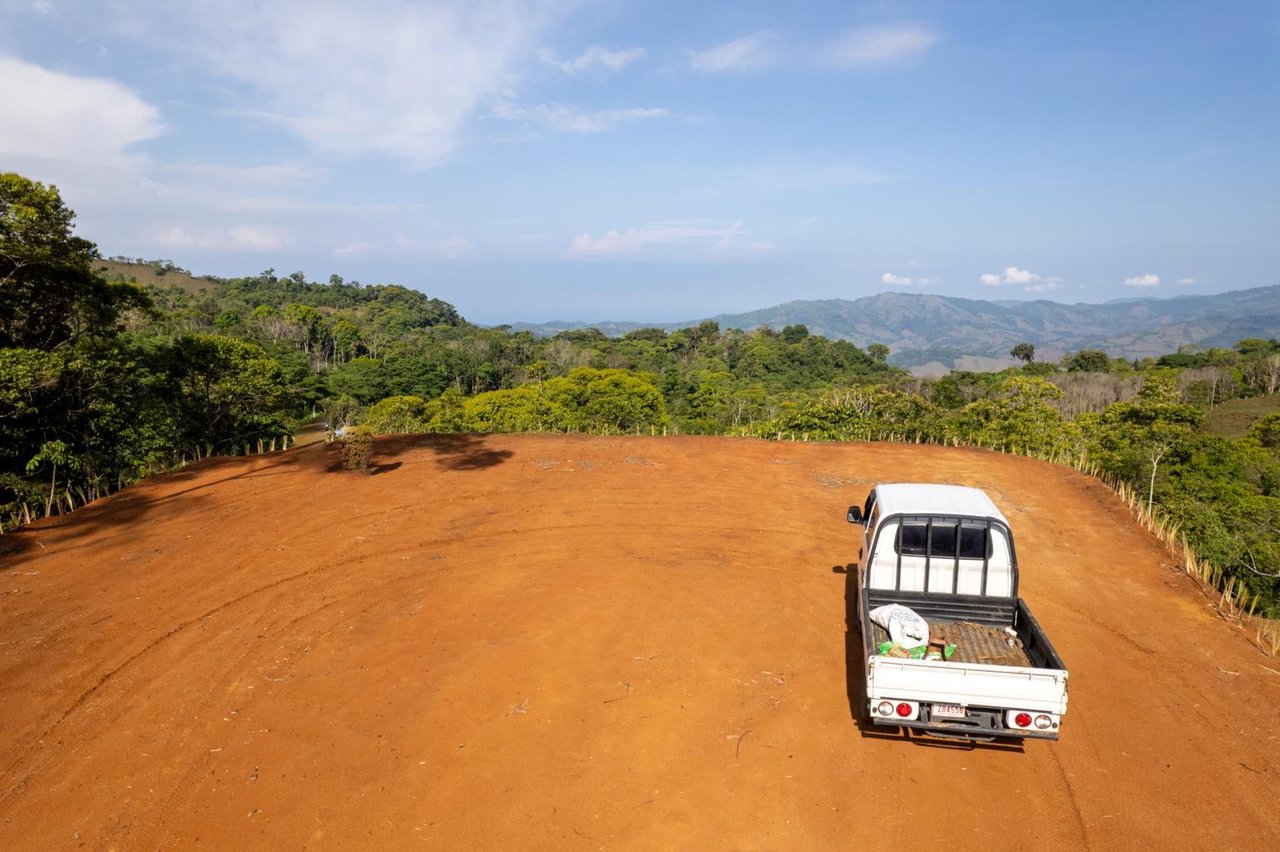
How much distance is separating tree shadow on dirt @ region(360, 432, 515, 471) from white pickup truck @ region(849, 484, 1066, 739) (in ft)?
32.2

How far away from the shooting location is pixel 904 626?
212 inches

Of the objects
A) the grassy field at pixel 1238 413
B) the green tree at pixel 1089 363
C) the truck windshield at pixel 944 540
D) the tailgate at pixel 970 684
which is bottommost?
the grassy field at pixel 1238 413

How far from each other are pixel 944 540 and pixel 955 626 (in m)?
0.80

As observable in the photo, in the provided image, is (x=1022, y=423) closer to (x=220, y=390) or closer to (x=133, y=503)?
(x=133, y=503)

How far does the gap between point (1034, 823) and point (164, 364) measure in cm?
2454

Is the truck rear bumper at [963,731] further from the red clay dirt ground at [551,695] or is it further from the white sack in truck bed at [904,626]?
the white sack in truck bed at [904,626]

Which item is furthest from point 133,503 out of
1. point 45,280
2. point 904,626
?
point 904,626

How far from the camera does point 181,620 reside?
7.18 meters

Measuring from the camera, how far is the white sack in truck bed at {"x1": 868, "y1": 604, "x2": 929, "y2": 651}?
Result: 209 inches

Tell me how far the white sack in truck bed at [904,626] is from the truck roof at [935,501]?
103 centimetres

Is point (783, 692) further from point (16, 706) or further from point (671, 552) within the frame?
point (16, 706)

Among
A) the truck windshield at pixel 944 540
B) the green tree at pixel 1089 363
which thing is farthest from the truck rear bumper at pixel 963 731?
the green tree at pixel 1089 363

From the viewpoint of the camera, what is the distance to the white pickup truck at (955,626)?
4656 millimetres

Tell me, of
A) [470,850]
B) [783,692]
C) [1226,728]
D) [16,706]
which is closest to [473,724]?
[470,850]
